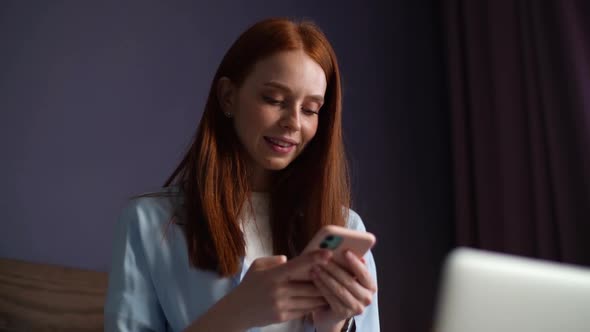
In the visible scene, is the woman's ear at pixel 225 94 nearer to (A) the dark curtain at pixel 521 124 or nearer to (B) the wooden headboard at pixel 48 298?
(B) the wooden headboard at pixel 48 298

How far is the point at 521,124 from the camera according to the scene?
76.4 inches

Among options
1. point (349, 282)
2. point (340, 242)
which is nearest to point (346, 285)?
point (349, 282)

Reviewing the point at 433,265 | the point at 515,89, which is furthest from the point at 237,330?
the point at 433,265

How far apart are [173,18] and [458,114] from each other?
106 cm

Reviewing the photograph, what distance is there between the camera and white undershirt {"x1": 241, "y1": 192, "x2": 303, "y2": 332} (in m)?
1.30

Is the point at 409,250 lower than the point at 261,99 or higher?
lower

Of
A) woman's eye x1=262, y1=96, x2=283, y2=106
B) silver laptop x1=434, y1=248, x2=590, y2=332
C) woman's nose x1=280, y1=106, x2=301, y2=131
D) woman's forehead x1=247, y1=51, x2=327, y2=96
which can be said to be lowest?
silver laptop x1=434, y1=248, x2=590, y2=332

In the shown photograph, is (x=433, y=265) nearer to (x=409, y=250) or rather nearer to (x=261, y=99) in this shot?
(x=409, y=250)

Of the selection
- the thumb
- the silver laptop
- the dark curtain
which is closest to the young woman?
the thumb

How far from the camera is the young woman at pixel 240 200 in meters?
1.20

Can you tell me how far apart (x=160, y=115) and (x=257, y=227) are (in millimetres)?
826

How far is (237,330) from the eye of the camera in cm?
102

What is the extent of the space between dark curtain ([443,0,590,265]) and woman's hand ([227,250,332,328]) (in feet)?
3.53

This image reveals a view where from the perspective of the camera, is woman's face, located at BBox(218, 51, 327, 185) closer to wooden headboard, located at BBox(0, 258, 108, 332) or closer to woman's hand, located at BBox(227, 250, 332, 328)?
woman's hand, located at BBox(227, 250, 332, 328)
